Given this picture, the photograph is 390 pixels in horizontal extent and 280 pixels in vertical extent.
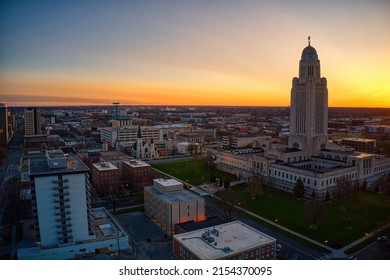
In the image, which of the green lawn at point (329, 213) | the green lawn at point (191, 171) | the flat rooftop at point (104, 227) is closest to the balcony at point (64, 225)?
the flat rooftop at point (104, 227)

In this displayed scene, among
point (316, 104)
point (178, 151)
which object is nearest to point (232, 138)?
point (178, 151)

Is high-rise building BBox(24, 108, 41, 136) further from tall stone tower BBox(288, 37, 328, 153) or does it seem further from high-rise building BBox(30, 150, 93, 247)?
high-rise building BBox(30, 150, 93, 247)

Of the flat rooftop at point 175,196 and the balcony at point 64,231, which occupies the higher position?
the flat rooftop at point 175,196

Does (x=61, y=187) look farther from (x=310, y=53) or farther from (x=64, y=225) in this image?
(x=310, y=53)

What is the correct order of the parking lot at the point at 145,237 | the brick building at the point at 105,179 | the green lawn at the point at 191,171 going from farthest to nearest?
the green lawn at the point at 191,171, the brick building at the point at 105,179, the parking lot at the point at 145,237

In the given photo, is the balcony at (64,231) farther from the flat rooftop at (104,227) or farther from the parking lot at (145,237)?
the parking lot at (145,237)

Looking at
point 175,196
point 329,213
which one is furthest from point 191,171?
point 329,213

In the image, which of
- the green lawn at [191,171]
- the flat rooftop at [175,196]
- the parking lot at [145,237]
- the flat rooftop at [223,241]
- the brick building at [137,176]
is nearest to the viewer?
the flat rooftop at [223,241]

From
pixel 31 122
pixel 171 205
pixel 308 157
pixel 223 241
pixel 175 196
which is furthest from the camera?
pixel 31 122
